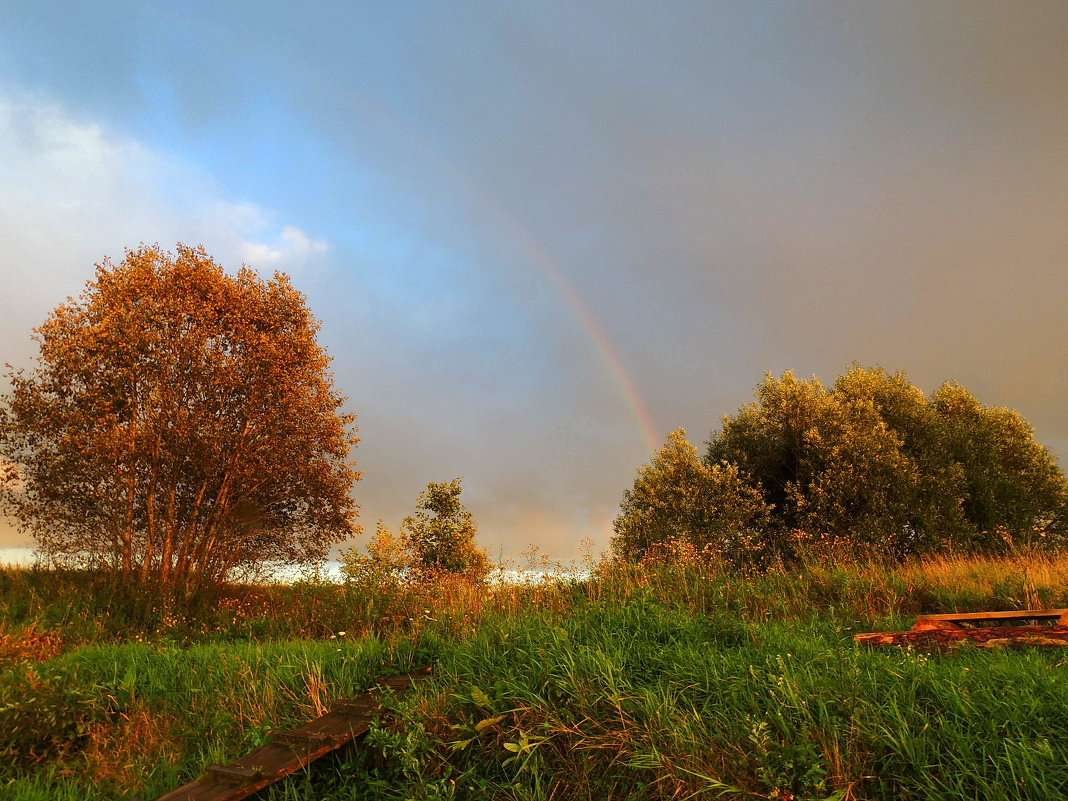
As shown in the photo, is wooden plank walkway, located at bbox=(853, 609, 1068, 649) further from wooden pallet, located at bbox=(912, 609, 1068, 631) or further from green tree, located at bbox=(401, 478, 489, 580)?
green tree, located at bbox=(401, 478, 489, 580)

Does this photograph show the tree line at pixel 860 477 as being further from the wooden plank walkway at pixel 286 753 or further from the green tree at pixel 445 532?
the wooden plank walkway at pixel 286 753

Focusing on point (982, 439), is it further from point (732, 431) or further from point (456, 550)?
point (456, 550)

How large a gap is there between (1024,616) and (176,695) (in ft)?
39.7

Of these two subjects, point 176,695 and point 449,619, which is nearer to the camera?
point 176,695

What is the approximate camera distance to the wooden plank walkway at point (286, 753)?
5.06 meters

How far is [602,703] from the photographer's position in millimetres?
5395

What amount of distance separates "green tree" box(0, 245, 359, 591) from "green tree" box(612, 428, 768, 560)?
15535mm

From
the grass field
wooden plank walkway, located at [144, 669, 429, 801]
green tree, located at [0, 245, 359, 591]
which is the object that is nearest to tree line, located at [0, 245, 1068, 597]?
green tree, located at [0, 245, 359, 591]

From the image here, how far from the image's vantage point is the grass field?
14.1ft

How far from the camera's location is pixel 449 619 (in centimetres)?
895

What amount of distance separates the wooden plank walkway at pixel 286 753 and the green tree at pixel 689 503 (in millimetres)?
23069

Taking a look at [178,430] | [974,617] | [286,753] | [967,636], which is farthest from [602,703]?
[178,430]

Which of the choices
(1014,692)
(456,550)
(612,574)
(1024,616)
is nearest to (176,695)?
(612,574)

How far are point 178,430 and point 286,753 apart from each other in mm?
15581
